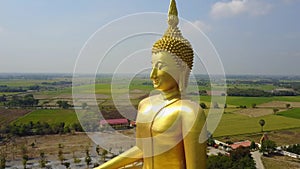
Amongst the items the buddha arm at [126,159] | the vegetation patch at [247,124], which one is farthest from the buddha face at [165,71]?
the vegetation patch at [247,124]

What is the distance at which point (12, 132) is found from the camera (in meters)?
27.7

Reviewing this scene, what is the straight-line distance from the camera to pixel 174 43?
3520 millimetres

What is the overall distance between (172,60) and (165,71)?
0.47 feet

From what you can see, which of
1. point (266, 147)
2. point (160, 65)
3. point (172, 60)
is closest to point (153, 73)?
point (160, 65)

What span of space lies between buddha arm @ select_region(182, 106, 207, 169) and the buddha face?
52cm

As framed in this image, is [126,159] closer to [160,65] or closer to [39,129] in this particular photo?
[160,65]

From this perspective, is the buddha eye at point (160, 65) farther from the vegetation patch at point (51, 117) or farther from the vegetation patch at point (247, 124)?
the vegetation patch at point (51, 117)

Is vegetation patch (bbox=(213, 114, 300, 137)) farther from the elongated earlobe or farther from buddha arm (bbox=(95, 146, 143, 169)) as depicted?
the elongated earlobe

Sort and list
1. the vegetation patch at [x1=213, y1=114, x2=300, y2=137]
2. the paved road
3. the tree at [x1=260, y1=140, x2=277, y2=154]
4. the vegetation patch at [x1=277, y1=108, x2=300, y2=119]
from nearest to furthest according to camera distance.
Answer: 1. the paved road
2. the tree at [x1=260, y1=140, x2=277, y2=154]
3. the vegetation patch at [x1=213, y1=114, x2=300, y2=137]
4. the vegetation patch at [x1=277, y1=108, x2=300, y2=119]

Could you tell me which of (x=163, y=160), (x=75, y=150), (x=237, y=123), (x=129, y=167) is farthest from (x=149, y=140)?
(x=237, y=123)

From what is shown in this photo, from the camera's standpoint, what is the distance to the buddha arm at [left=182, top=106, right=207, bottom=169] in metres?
3.11

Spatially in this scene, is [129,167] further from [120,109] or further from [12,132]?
[12,132]

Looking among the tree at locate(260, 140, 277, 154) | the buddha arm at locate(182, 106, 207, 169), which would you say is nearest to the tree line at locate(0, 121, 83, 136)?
the tree at locate(260, 140, 277, 154)

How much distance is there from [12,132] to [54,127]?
348 cm
